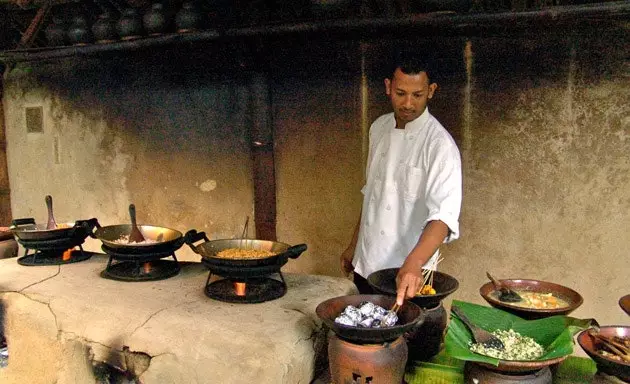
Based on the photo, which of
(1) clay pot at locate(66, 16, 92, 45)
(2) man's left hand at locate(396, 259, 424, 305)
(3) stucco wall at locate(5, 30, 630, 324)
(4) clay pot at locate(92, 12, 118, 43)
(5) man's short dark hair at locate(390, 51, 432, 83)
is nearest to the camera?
(2) man's left hand at locate(396, 259, 424, 305)

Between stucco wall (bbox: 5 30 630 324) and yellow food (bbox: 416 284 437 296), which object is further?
stucco wall (bbox: 5 30 630 324)

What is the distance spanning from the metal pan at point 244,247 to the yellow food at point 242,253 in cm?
4

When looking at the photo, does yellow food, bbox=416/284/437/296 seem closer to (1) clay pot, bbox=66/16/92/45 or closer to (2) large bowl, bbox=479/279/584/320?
(2) large bowl, bbox=479/279/584/320

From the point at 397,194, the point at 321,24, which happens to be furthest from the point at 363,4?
the point at 397,194

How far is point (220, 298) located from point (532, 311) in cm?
175

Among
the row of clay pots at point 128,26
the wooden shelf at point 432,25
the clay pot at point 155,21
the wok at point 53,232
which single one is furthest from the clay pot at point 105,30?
the wok at point 53,232

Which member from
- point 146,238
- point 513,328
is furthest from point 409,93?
point 146,238

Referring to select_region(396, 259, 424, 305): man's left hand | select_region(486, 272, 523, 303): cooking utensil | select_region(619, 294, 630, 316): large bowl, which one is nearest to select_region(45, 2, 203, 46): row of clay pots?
select_region(396, 259, 424, 305): man's left hand

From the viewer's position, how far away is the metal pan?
9.95 feet

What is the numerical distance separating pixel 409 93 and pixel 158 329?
6.66 feet

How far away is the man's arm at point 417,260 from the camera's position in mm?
2432

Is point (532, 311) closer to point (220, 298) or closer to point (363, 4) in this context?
point (220, 298)

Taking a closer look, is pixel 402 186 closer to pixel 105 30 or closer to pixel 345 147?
pixel 345 147

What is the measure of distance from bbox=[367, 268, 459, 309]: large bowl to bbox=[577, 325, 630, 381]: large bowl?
1.93ft
